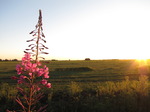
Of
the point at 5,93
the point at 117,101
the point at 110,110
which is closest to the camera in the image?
the point at 110,110

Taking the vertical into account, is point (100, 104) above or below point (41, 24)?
below

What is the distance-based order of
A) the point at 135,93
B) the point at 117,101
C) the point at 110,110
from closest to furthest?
the point at 110,110 < the point at 117,101 < the point at 135,93

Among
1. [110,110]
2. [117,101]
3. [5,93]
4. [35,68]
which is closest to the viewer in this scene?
[35,68]

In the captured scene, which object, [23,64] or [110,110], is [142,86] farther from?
[23,64]

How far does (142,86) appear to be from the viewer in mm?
10234

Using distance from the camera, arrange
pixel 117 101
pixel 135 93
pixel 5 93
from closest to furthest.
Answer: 1. pixel 117 101
2. pixel 135 93
3. pixel 5 93

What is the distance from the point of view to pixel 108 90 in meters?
10.5

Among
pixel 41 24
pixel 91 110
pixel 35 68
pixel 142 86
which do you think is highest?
A: pixel 41 24

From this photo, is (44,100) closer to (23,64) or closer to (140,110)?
(140,110)

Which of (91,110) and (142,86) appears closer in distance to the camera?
(91,110)

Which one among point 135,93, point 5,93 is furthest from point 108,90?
point 5,93

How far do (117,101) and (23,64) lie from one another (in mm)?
6873

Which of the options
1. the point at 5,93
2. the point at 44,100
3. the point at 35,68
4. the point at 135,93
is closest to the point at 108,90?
the point at 135,93

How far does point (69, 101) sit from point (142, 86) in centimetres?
416
